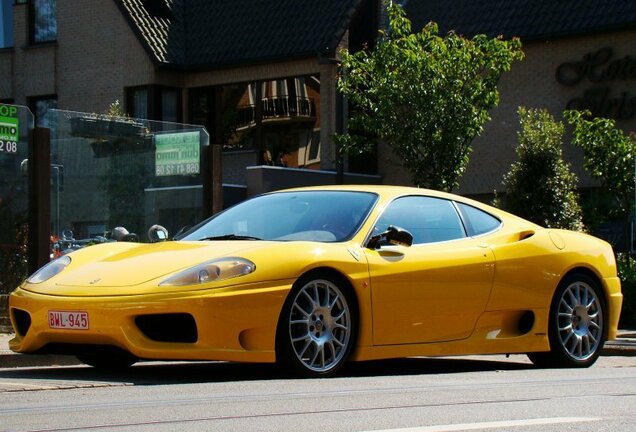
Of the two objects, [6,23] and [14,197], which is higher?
[6,23]

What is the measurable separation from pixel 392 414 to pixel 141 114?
1123 inches

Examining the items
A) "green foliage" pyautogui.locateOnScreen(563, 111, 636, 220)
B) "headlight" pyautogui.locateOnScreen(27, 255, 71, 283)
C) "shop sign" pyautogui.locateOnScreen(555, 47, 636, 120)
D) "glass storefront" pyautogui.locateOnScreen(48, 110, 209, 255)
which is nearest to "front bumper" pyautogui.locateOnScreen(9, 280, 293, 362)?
"headlight" pyautogui.locateOnScreen(27, 255, 71, 283)

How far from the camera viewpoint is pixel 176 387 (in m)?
7.88

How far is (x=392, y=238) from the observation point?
9.25 m

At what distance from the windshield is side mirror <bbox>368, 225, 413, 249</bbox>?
0.16m

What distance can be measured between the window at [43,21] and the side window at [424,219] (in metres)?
27.4

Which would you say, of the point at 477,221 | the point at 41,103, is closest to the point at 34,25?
the point at 41,103

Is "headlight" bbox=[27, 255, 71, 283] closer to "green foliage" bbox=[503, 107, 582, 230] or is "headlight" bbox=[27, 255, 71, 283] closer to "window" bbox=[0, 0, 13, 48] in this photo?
"green foliage" bbox=[503, 107, 582, 230]

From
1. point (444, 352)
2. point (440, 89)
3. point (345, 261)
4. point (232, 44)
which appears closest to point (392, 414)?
point (345, 261)

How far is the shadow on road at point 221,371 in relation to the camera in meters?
8.66

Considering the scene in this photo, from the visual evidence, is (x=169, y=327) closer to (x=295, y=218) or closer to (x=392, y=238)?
(x=295, y=218)

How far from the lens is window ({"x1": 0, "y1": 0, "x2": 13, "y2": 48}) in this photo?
36.3 meters

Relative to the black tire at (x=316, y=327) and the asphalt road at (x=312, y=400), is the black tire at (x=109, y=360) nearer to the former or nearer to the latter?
the asphalt road at (x=312, y=400)

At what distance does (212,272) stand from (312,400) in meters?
1.55
